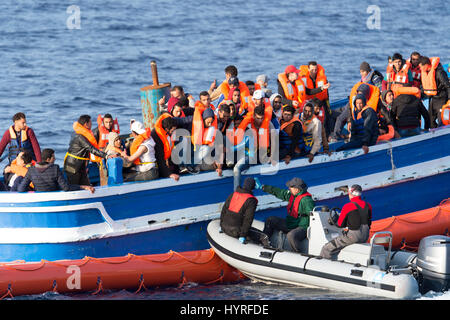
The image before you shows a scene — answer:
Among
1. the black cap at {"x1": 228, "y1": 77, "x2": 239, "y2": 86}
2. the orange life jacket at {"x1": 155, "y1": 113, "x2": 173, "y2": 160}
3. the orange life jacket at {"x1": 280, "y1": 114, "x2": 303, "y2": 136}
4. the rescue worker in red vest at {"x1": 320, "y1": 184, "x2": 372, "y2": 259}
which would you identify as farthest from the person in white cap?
the rescue worker in red vest at {"x1": 320, "y1": 184, "x2": 372, "y2": 259}

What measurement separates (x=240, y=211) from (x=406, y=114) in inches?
165

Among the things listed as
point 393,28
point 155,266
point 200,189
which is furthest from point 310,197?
point 393,28

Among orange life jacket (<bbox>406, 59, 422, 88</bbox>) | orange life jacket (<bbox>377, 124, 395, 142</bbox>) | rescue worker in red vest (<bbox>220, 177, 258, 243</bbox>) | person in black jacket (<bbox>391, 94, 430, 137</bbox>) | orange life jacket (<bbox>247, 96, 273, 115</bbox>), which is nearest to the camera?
rescue worker in red vest (<bbox>220, 177, 258, 243</bbox>)

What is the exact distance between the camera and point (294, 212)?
1282 cm

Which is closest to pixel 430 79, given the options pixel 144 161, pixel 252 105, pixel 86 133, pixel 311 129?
pixel 311 129

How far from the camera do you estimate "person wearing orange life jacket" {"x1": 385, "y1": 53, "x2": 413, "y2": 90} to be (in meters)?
16.0

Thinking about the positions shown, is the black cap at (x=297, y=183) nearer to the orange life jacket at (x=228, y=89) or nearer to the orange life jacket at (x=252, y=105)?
the orange life jacket at (x=252, y=105)

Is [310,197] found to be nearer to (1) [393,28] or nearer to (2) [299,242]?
(2) [299,242]

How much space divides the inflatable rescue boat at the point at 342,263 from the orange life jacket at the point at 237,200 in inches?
18.7

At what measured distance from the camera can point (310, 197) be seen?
12.8 meters

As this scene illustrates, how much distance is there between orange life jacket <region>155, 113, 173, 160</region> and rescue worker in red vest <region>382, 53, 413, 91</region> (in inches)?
206

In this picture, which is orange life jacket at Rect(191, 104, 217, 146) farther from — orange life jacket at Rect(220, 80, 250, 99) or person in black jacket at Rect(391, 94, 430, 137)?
person in black jacket at Rect(391, 94, 430, 137)
